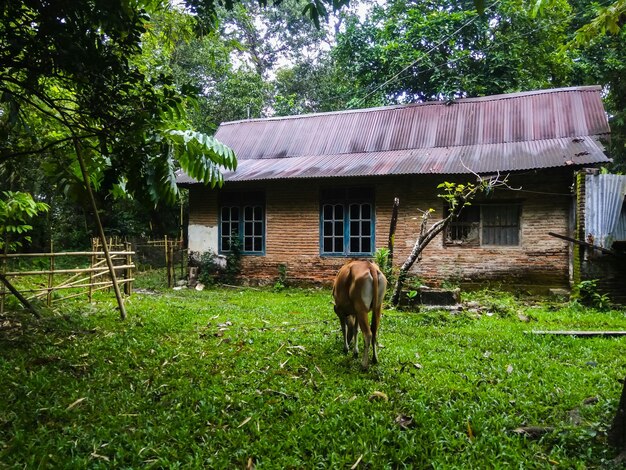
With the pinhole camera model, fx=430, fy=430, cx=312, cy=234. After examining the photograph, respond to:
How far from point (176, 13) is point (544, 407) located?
793cm

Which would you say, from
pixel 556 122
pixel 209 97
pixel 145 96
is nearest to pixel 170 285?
pixel 145 96

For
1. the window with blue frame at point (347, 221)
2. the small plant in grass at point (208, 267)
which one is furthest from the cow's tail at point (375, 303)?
the small plant in grass at point (208, 267)

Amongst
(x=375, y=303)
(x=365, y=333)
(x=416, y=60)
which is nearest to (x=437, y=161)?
(x=416, y=60)

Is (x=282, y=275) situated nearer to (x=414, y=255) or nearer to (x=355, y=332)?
(x=414, y=255)

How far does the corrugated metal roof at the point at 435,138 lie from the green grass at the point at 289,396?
17.9ft

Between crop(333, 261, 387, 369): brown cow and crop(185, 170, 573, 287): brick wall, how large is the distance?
22.9 ft

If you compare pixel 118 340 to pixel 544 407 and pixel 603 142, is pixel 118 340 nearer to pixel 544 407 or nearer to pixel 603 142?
pixel 544 407

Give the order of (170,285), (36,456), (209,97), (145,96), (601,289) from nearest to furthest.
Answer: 1. (36,456)
2. (145,96)
3. (601,289)
4. (170,285)
5. (209,97)

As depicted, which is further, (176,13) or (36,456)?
(176,13)

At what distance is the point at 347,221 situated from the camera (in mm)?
12953

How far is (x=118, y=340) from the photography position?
Result: 5.97 metres

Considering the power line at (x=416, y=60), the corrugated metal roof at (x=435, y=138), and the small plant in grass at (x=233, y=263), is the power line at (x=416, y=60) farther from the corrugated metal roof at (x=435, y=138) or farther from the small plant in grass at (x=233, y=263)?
the small plant in grass at (x=233, y=263)

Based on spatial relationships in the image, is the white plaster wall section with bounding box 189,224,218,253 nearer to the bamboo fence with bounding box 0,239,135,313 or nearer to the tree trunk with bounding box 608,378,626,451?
the bamboo fence with bounding box 0,239,135,313

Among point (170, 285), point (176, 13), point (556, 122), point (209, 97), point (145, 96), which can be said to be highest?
point (209, 97)
